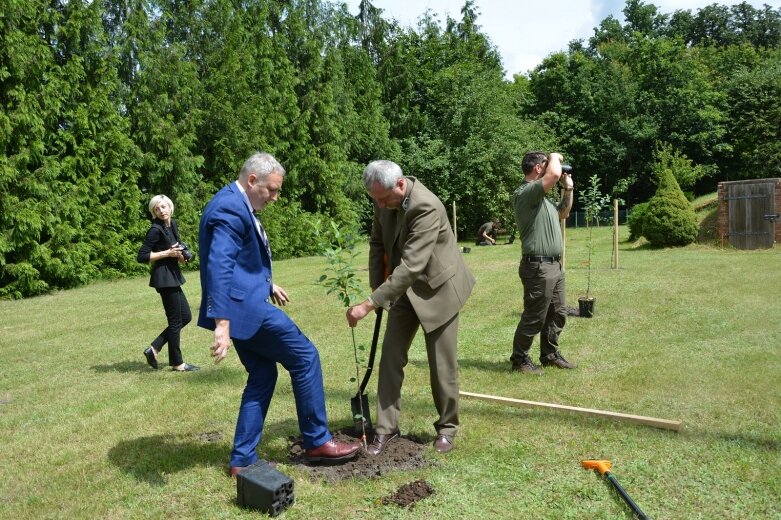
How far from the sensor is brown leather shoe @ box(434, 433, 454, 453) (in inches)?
177

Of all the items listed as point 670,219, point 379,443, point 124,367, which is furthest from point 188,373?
point 670,219

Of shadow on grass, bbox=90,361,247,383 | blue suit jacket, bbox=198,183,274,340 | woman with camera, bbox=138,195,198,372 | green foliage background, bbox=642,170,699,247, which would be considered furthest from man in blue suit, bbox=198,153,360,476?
green foliage background, bbox=642,170,699,247

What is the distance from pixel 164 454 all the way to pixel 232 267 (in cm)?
180

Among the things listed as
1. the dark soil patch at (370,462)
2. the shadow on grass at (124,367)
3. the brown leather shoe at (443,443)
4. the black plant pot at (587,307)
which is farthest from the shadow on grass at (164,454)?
the black plant pot at (587,307)

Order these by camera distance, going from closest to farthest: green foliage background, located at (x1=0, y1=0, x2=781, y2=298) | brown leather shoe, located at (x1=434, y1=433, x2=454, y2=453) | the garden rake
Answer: the garden rake
brown leather shoe, located at (x1=434, y1=433, x2=454, y2=453)
green foliage background, located at (x1=0, y1=0, x2=781, y2=298)

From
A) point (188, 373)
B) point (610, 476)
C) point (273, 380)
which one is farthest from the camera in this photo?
point (188, 373)

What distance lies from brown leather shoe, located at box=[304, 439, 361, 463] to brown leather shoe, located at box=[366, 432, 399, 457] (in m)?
0.14

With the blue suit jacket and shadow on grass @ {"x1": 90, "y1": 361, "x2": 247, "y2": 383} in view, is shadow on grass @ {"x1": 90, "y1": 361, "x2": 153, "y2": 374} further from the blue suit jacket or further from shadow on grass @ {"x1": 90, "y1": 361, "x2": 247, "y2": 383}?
the blue suit jacket

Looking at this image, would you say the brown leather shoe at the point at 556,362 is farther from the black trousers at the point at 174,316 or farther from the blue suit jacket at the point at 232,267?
the black trousers at the point at 174,316

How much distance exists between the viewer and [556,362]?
675 cm

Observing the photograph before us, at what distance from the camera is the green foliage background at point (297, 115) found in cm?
1529

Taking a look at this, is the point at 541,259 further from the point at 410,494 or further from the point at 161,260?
the point at 161,260

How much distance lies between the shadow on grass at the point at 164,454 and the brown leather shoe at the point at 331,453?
2.19 feet

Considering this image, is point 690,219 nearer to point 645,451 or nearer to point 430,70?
point 645,451
